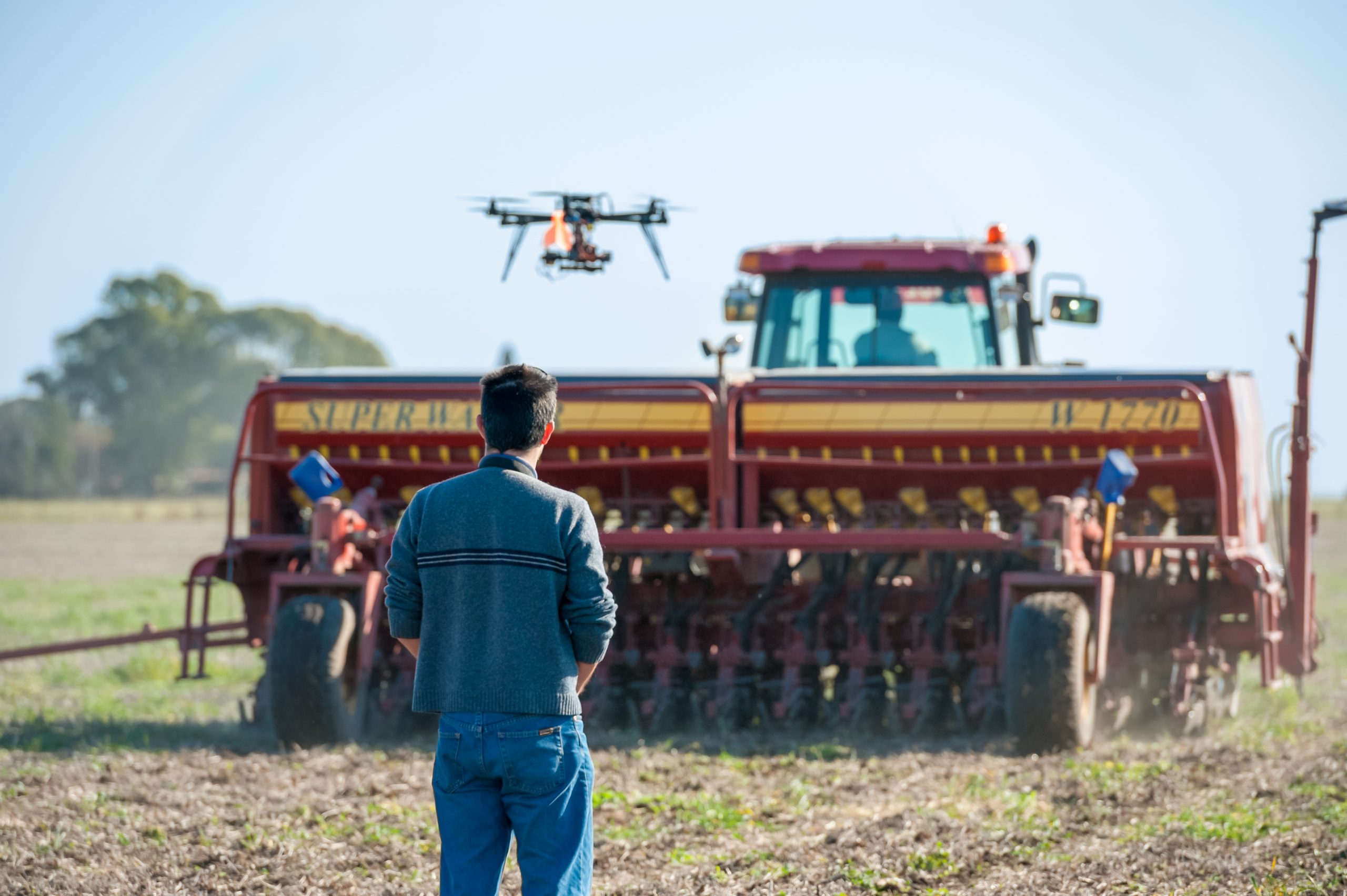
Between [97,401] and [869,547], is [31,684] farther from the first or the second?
[97,401]

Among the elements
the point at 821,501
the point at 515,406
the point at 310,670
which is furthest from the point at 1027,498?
the point at 515,406

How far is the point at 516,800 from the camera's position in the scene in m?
3.63

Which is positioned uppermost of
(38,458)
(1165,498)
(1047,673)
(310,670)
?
(38,458)

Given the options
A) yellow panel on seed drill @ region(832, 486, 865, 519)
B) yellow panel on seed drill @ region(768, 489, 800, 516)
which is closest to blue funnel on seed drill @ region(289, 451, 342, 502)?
yellow panel on seed drill @ region(768, 489, 800, 516)

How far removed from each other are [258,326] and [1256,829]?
7503 cm

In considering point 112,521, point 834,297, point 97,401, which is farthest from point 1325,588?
point 97,401

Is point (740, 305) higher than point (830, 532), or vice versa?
point (740, 305)

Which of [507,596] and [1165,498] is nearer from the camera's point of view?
[507,596]

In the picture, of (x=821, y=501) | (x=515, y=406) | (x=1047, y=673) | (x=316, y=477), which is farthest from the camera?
(x=821, y=501)

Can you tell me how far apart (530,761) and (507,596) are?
359 mm

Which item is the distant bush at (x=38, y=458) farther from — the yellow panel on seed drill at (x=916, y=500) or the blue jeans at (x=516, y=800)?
the blue jeans at (x=516, y=800)

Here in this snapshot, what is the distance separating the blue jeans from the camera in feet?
11.8

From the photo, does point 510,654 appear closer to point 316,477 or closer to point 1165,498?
point 316,477

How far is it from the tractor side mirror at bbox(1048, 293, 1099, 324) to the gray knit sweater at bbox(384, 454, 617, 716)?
6691 millimetres
